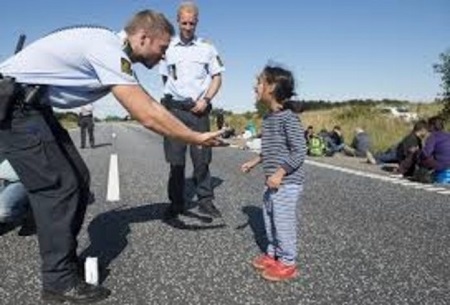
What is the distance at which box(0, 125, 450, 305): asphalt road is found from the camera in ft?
15.8

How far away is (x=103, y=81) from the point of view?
4.32m

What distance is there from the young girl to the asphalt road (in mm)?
199

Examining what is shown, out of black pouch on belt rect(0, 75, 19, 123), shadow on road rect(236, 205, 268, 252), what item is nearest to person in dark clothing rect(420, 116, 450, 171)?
shadow on road rect(236, 205, 268, 252)

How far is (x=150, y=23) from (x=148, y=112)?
1.90 feet

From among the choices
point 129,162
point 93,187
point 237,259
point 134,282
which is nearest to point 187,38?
point 237,259

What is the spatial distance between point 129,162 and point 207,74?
359 inches

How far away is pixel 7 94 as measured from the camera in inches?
177

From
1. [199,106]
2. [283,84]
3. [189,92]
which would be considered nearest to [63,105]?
[283,84]

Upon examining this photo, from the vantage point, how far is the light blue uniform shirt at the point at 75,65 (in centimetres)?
434

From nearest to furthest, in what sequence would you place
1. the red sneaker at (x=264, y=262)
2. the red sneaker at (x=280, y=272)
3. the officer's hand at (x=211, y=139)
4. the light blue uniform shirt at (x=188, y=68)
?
the officer's hand at (x=211, y=139) → the red sneaker at (x=280, y=272) → the red sneaker at (x=264, y=262) → the light blue uniform shirt at (x=188, y=68)

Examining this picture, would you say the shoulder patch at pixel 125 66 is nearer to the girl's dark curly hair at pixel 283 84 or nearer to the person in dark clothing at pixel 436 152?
the girl's dark curly hair at pixel 283 84

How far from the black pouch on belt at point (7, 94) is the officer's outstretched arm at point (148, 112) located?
664 mm

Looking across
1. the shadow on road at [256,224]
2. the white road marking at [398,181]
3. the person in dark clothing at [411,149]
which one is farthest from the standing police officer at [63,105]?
the person in dark clothing at [411,149]

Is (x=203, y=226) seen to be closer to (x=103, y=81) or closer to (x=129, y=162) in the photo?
(x=103, y=81)
